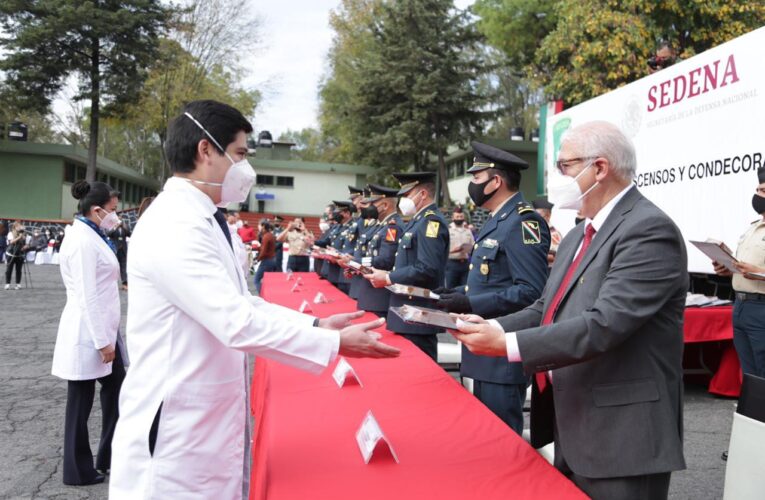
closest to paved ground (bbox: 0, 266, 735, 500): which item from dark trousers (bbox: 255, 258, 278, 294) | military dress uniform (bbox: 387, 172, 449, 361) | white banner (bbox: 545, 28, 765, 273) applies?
white banner (bbox: 545, 28, 765, 273)

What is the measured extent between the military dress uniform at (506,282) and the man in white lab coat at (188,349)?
1.41m

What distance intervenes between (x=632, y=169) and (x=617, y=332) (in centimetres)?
57

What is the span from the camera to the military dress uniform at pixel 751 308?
4.45 metres

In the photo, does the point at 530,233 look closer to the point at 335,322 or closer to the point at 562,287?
the point at 562,287

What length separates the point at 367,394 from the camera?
2787mm

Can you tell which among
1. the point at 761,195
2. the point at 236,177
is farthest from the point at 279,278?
the point at 236,177

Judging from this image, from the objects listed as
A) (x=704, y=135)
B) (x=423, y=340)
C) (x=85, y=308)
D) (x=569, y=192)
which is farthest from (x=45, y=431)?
(x=704, y=135)

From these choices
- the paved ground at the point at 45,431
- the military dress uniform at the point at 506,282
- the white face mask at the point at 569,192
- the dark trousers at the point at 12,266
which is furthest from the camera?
the dark trousers at the point at 12,266

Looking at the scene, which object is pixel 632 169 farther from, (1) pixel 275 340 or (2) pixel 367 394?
(2) pixel 367 394

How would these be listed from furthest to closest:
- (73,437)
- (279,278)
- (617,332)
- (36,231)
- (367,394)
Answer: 1. (36,231)
2. (279,278)
3. (73,437)
4. (367,394)
5. (617,332)

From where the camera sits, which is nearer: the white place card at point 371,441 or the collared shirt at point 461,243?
the white place card at point 371,441

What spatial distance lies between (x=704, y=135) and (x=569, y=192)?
441 centimetres

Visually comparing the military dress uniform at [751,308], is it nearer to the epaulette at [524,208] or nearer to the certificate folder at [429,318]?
the epaulette at [524,208]

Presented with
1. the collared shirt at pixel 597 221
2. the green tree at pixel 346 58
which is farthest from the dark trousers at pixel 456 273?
the green tree at pixel 346 58
